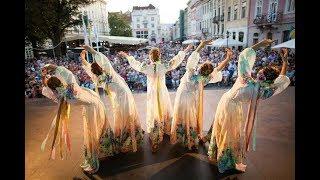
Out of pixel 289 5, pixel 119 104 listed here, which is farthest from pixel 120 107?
pixel 289 5

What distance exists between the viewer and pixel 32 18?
16.6 metres

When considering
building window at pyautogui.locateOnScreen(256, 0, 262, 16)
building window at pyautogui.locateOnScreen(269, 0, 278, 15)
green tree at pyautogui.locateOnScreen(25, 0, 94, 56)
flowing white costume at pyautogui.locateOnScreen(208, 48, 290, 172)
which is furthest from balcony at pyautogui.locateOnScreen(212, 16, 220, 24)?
flowing white costume at pyautogui.locateOnScreen(208, 48, 290, 172)

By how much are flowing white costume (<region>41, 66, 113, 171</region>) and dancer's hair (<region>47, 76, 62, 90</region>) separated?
58 mm

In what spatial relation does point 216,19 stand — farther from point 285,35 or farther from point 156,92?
point 156,92

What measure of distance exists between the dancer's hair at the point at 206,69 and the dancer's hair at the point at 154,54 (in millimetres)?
932

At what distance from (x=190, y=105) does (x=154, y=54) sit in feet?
3.93

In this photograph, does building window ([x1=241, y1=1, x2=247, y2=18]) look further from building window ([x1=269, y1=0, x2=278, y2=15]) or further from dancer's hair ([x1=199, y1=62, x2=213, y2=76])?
dancer's hair ([x1=199, y1=62, x2=213, y2=76])

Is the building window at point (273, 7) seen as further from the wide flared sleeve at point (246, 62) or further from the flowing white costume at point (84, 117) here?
the flowing white costume at point (84, 117)

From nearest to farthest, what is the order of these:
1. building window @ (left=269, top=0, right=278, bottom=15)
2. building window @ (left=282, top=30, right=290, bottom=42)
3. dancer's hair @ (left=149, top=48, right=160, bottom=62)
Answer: dancer's hair @ (left=149, top=48, right=160, bottom=62)
building window @ (left=282, top=30, right=290, bottom=42)
building window @ (left=269, top=0, right=278, bottom=15)

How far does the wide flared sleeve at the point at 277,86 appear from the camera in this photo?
363cm

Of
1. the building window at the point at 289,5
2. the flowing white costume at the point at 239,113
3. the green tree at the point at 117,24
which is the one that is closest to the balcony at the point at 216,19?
the building window at the point at 289,5

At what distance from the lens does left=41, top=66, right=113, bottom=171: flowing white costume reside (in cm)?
387

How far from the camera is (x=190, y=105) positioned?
15.5 ft
